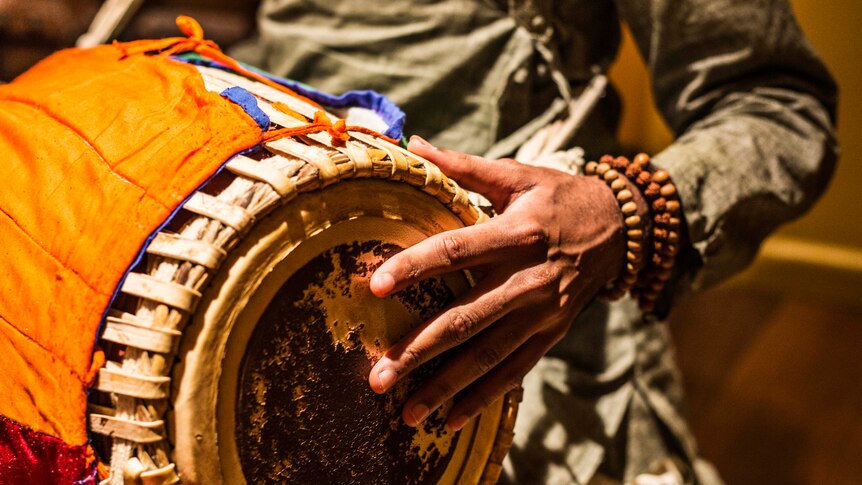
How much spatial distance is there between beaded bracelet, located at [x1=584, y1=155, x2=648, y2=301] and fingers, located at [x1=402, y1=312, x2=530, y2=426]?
190mm

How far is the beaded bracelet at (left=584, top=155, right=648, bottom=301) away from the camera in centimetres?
83

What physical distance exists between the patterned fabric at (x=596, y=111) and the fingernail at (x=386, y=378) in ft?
1.29

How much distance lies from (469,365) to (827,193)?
222cm

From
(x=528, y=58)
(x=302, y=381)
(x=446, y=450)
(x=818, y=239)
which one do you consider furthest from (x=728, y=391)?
(x=302, y=381)

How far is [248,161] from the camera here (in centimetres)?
59

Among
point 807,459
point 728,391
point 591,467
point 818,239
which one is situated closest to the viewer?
point 591,467

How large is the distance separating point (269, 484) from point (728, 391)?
5.96 feet

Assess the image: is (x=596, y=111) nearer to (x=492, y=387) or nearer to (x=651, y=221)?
(x=651, y=221)

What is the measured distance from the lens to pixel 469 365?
2.25 ft

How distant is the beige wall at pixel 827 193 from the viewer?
2266 mm

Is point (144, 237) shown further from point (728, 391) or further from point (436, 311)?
point (728, 391)

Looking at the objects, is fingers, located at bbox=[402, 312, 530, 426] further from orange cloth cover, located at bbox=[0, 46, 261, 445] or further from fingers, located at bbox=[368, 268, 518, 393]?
orange cloth cover, located at bbox=[0, 46, 261, 445]

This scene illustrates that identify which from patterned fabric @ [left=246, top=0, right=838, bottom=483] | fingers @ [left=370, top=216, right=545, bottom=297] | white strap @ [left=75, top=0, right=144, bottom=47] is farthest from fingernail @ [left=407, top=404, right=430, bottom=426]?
white strap @ [left=75, top=0, right=144, bottom=47]

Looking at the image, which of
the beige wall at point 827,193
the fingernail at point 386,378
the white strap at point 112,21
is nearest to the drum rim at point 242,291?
the fingernail at point 386,378
